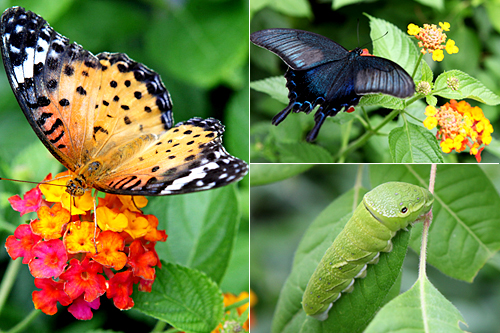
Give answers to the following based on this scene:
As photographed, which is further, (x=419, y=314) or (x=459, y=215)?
(x=459, y=215)

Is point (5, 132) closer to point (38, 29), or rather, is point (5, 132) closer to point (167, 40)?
point (167, 40)

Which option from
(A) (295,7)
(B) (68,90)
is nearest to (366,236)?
(A) (295,7)

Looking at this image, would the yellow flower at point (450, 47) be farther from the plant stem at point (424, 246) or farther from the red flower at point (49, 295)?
the red flower at point (49, 295)

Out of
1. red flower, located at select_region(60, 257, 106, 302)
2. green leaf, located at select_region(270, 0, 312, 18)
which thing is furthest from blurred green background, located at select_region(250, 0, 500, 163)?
red flower, located at select_region(60, 257, 106, 302)

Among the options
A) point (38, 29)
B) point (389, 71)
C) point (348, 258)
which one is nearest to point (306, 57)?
point (389, 71)

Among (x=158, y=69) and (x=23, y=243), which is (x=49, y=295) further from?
(x=158, y=69)

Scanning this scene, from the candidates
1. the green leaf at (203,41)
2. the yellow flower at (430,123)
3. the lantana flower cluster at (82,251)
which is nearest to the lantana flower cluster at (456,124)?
the yellow flower at (430,123)
